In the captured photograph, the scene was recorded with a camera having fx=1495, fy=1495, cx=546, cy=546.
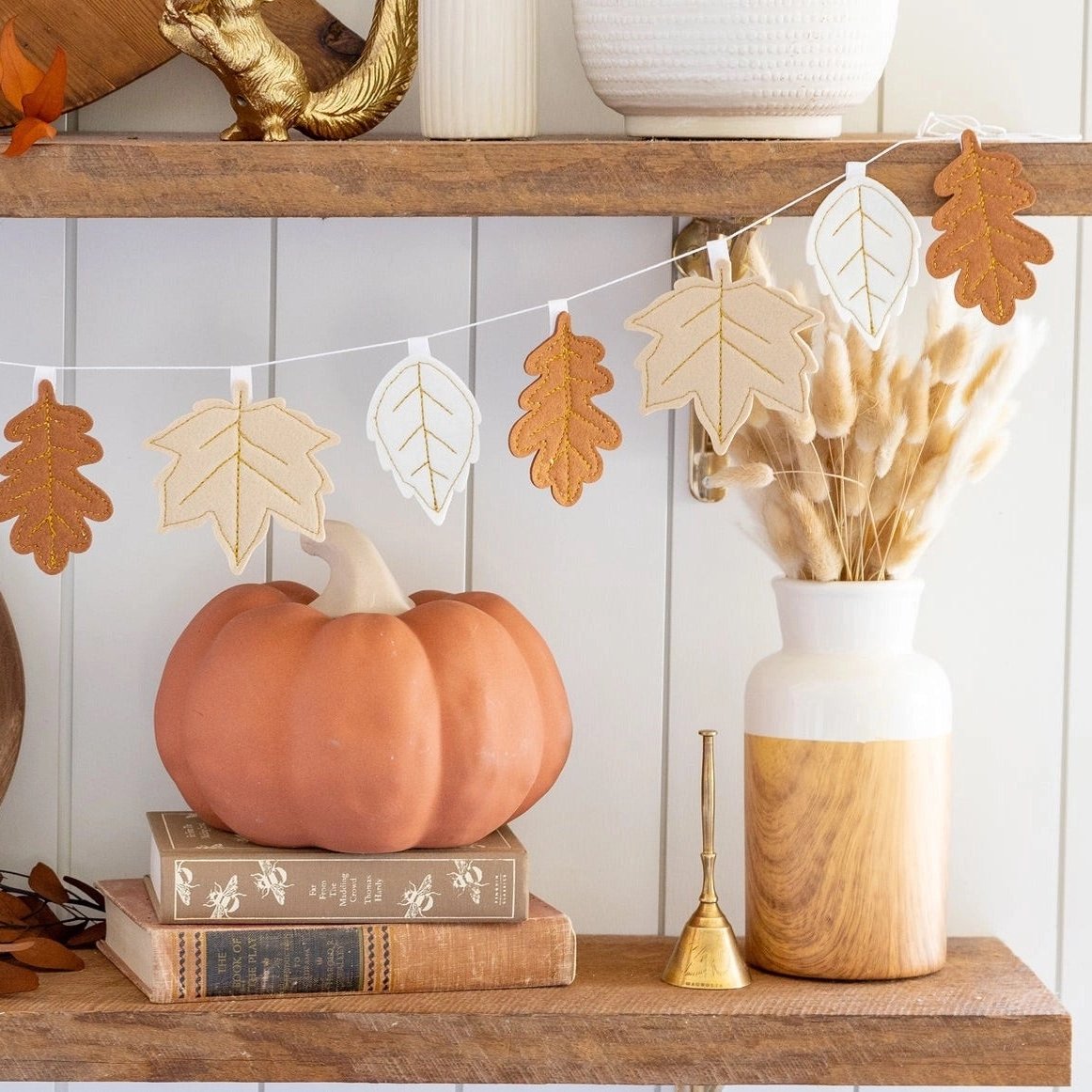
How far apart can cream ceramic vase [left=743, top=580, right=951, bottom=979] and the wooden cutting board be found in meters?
0.47

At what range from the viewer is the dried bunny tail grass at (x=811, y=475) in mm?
927

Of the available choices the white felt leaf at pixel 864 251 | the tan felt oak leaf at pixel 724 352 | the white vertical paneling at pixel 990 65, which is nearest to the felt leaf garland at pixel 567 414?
the tan felt oak leaf at pixel 724 352

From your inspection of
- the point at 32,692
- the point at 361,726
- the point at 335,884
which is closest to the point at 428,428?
the point at 361,726

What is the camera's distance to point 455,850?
93cm

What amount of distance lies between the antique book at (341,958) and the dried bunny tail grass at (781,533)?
27cm

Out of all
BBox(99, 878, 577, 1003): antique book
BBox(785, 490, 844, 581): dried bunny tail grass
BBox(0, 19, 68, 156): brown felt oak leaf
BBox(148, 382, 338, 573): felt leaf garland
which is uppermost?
BBox(0, 19, 68, 156): brown felt oak leaf

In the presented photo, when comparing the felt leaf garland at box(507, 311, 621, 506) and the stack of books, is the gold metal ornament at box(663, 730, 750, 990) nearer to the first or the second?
the stack of books

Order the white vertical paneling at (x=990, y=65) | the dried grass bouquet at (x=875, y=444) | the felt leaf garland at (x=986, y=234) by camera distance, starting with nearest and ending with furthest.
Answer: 1. the felt leaf garland at (x=986, y=234)
2. the dried grass bouquet at (x=875, y=444)
3. the white vertical paneling at (x=990, y=65)

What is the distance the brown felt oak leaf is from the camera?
836 millimetres

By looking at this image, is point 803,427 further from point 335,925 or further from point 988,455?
point 335,925

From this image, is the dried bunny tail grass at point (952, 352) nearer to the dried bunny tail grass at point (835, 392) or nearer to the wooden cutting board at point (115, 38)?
the dried bunny tail grass at point (835, 392)

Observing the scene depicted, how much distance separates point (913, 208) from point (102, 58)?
53 centimetres

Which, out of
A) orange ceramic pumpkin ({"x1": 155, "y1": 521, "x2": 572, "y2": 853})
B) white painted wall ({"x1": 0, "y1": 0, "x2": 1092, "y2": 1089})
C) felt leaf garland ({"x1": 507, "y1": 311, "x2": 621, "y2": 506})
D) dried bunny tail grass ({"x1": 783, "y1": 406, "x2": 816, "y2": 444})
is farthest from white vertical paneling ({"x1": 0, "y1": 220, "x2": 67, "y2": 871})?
dried bunny tail grass ({"x1": 783, "y1": 406, "x2": 816, "y2": 444})

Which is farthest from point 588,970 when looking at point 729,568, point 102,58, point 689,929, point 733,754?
point 102,58
